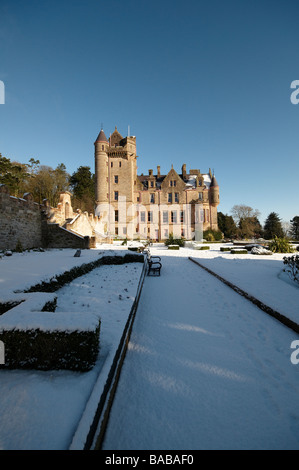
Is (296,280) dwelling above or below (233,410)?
above

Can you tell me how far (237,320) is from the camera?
15.6 feet

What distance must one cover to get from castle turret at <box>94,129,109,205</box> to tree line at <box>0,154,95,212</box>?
6876 mm

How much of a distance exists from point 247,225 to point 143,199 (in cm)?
2372

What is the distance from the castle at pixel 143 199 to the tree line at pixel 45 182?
9.09 metres

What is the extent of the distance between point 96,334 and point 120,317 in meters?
1.53

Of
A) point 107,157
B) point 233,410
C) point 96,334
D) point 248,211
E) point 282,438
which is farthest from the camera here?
point 248,211

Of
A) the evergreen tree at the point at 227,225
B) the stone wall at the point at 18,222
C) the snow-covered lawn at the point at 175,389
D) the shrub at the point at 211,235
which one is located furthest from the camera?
the evergreen tree at the point at 227,225

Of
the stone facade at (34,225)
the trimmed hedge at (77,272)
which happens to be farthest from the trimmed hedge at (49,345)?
the stone facade at (34,225)

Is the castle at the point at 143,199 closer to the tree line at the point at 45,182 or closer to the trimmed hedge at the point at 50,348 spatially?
the tree line at the point at 45,182

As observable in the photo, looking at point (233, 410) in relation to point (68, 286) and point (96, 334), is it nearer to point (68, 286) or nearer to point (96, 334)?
point (96, 334)

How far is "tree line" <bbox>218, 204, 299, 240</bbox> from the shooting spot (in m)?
44.0

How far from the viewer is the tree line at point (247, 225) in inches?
1731

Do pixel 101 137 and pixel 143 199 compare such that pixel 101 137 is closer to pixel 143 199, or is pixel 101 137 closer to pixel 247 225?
pixel 143 199

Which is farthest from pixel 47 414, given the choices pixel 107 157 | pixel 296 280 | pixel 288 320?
pixel 107 157
